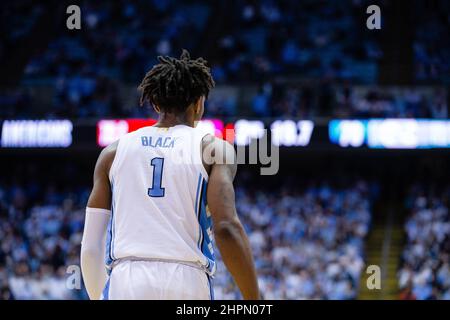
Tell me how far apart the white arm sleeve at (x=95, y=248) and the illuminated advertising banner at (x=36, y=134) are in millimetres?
13793

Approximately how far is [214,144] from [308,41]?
16.3 metres

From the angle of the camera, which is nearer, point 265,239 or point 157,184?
point 157,184

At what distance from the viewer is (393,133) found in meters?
16.3

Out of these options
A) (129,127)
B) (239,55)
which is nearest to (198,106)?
(129,127)

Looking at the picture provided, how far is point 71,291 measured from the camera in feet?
48.5

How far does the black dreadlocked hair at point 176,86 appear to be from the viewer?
367cm

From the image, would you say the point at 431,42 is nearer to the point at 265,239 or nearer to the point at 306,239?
the point at 306,239

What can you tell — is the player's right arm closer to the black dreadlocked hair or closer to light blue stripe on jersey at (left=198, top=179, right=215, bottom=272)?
light blue stripe on jersey at (left=198, top=179, right=215, bottom=272)

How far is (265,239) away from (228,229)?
1278 cm

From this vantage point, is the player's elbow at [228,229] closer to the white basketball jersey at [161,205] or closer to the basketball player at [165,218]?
the basketball player at [165,218]

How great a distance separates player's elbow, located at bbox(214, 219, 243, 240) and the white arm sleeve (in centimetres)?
57

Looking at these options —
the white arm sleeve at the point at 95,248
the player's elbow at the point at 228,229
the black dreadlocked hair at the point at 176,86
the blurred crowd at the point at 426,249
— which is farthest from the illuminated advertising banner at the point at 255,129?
the player's elbow at the point at 228,229

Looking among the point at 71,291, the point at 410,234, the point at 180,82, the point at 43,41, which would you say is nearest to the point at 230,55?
the point at 43,41

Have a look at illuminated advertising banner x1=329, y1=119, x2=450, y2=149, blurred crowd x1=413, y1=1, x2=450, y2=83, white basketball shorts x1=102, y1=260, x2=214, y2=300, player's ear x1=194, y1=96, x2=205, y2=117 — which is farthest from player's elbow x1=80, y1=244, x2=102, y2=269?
blurred crowd x1=413, y1=1, x2=450, y2=83
